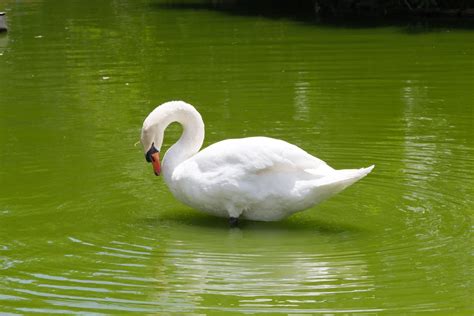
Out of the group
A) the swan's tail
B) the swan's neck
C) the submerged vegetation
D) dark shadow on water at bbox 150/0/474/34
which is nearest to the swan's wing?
the swan's tail

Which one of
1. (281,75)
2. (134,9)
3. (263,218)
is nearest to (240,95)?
(281,75)

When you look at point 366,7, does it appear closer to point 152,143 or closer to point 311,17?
point 311,17

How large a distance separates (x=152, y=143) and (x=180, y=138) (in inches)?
8.4

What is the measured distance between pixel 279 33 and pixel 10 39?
16.9 ft

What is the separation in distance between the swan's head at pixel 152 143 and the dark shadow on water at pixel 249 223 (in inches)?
15.5

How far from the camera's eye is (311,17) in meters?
26.3

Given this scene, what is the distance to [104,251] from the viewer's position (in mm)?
7945

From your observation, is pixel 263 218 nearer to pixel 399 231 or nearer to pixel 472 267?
pixel 399 231

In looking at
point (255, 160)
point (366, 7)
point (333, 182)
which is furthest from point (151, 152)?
point (366, 7)

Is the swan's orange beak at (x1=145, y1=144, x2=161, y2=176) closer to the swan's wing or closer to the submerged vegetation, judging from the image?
the swan's wing

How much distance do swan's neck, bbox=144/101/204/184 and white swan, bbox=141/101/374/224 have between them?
0.50ft

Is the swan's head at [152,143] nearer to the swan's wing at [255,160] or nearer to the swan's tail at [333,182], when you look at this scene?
the swan's wing at [255,160]

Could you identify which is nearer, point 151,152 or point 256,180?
point 256,180

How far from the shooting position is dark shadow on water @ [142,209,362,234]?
A: 846 centimetres
